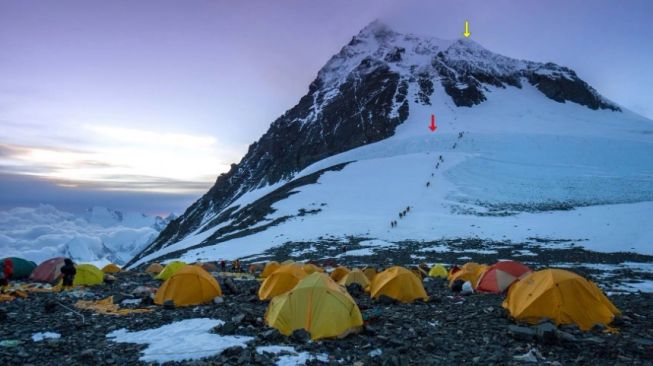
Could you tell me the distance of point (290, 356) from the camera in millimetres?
8930

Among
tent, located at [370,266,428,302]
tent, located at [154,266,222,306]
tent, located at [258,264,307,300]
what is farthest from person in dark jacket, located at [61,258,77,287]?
tent, located at [370,266,428,302]

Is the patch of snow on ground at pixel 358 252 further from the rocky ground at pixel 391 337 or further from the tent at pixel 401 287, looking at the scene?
the rocky ground at pixel 391 337

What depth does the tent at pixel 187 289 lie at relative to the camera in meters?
15.4

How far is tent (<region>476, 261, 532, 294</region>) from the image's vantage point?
58.3ft

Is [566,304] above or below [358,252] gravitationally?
above

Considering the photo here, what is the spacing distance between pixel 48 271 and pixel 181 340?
19.0 metres

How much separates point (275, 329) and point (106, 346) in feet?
12.9

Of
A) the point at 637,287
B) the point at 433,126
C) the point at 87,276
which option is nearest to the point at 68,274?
the point at 87,276

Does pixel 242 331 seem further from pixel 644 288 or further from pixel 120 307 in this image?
pixel 644 288

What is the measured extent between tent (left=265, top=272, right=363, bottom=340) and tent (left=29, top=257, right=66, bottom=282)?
61.1 feet

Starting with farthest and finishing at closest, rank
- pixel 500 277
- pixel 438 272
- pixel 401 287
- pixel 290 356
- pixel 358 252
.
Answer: pixel 358 252, pixel 438 272, pixel 500 277, pixel 401 287, pixel 290 356

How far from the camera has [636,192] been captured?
61.5 meters

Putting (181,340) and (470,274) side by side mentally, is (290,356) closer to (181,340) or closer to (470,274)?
(181,340)

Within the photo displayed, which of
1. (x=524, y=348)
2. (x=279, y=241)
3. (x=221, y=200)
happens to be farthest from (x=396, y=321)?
(x=221, y=200)
